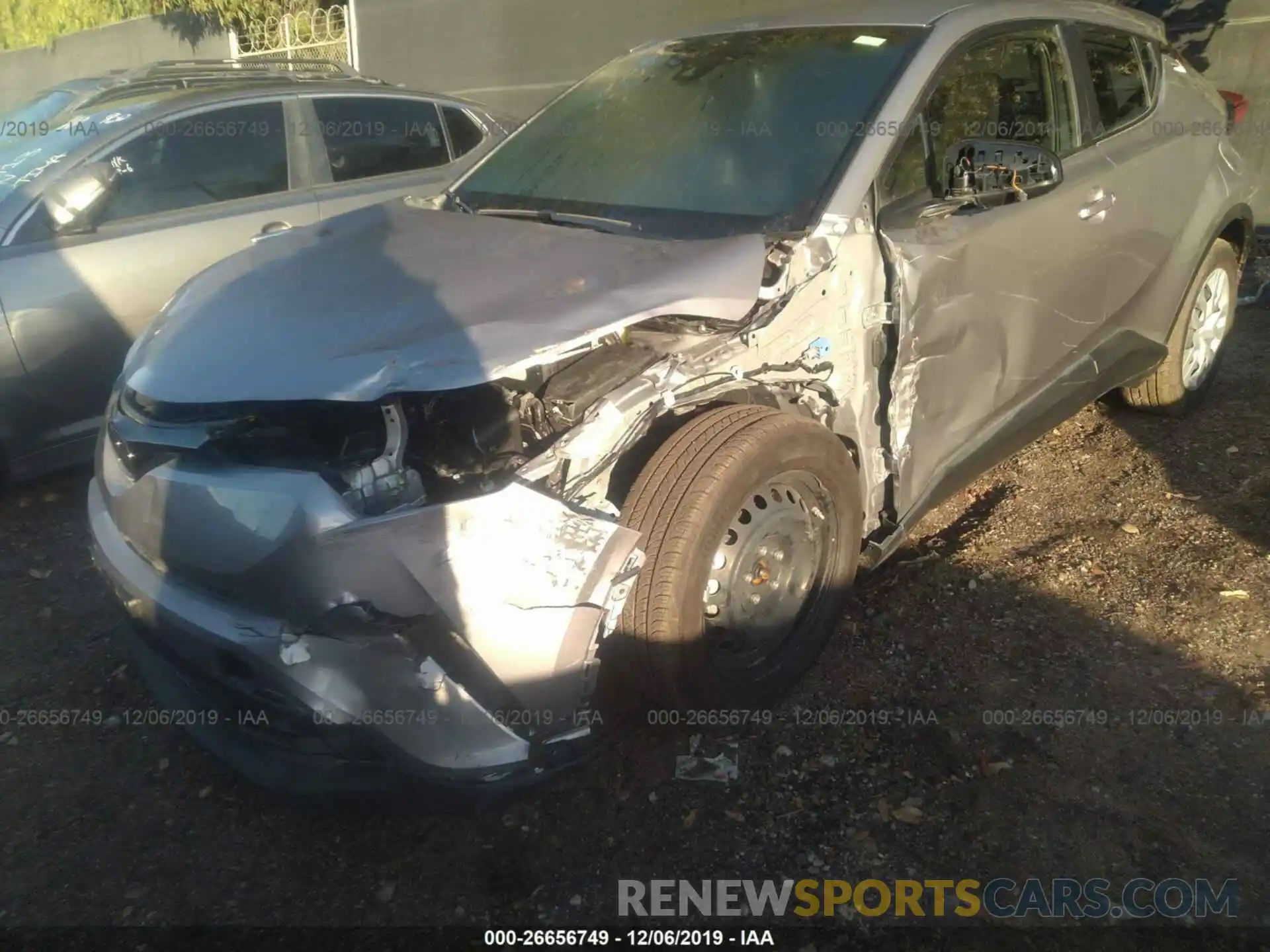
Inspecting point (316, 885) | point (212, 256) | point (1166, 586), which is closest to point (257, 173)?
point (212, 256)

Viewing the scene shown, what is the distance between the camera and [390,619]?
6.51 feet

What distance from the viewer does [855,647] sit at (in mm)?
3029

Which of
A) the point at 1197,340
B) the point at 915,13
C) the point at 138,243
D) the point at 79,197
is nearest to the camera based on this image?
the point at 915,13

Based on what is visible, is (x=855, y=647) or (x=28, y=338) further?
(x=28, y=338)

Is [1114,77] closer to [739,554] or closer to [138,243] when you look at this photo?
[739,554]

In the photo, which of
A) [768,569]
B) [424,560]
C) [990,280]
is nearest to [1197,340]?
[990,280]

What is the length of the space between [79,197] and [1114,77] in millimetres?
4182

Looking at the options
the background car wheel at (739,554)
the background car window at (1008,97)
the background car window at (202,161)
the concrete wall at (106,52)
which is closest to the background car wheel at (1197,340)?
the background car window at (1008,97)

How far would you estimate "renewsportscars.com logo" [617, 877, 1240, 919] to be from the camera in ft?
7.08

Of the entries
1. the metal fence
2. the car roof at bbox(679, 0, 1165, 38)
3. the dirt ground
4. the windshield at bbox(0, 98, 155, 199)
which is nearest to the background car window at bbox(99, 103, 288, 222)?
the windshield at bbox(0, 98, 155, 199)

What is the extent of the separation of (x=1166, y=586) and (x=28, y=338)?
171 inches

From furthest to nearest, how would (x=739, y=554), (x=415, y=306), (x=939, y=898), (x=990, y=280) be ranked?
(x=990, y=280)
(x=739, y=554)
(x=415, y=306)
(x=939, y=898)

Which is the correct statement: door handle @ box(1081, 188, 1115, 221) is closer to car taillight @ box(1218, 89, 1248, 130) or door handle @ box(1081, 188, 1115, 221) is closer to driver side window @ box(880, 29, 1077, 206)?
driver side window @ box(880, 29, 1077, 206)

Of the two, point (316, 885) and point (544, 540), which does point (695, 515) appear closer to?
point (544, 540)
